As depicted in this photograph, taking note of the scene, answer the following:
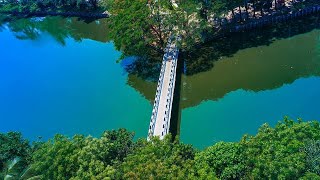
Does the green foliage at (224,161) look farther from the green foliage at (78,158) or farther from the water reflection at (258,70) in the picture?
the water reflection at (258,70)

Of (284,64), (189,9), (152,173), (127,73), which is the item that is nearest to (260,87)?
(284,64)

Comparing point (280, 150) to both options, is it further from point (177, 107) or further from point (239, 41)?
point (239, 41)

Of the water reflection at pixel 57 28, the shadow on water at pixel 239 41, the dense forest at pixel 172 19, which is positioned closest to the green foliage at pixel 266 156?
the shadow on water at pixel 239 41

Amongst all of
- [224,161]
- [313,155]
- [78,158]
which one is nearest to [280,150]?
[313,155]

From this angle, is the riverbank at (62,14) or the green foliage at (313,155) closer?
the green foliage at (313,155)

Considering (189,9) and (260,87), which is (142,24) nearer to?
(189,9)

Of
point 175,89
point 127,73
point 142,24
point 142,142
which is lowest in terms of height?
point 142,142
